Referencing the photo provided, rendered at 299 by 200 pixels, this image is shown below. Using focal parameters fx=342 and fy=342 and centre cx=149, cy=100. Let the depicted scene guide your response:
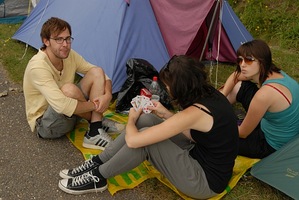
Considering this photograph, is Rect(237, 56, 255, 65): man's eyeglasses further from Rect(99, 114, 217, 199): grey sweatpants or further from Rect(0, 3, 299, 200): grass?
Rect(0, 3, 299, 200): grass

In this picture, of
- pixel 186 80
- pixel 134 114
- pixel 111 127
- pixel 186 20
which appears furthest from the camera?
pixel 186 20

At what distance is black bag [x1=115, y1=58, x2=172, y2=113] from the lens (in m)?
3.87

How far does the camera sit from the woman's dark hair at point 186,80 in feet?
7.07

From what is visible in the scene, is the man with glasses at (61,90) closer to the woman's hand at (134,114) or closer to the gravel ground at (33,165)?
the gravel ground at (33,165)

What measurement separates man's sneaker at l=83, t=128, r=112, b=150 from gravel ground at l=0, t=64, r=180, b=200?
0.42 feet

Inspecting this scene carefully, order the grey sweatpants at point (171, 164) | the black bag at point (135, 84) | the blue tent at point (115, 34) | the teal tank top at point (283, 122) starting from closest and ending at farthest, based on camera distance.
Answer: the grey sweatpants at point (171, 164), the teal tank top at point (283, 122), the black bag at point (135, 84), the blue tent at point (115, 34)

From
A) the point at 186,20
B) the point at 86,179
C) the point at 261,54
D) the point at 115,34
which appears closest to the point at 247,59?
the point at 261,54

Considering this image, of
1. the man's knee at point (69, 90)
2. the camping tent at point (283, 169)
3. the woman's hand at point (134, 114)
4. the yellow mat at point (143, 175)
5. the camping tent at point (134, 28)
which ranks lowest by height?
the yellow mat at point (143, 175)

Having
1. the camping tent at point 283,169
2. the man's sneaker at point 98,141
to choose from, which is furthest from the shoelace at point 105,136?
the camping tent at point 283,169

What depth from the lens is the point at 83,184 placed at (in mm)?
2662

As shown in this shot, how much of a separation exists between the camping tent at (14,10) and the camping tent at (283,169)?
5219mm

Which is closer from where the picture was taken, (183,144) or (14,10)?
(183,144)

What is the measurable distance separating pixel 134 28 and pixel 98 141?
64.5 inches

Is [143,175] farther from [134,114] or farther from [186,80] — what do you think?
[186,80]
